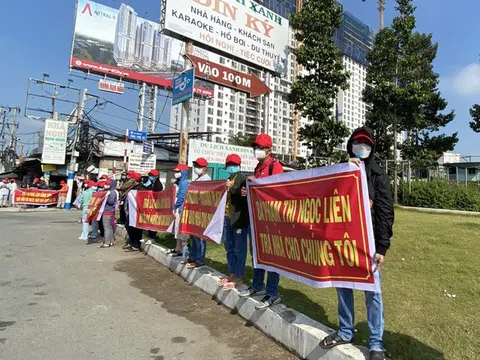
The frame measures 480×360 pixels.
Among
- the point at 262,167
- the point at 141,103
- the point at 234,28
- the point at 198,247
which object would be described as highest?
the point at 141,103

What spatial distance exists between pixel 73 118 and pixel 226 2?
834 inches

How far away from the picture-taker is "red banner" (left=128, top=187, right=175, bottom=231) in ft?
23.1

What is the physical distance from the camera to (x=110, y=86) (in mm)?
34625

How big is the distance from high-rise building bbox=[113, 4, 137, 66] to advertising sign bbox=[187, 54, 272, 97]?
26.2 m

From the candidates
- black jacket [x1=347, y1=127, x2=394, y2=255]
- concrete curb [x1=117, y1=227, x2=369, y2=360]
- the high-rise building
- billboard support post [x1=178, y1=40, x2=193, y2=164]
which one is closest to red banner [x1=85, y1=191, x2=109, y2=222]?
billboard support post [x1=178, y1=40, x2=193, y2=164]

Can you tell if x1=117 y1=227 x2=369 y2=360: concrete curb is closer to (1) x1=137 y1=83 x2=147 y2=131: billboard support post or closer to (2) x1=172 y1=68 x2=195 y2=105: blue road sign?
(2) x1=172 y1=68 x2=195 y2=105: blue road sign

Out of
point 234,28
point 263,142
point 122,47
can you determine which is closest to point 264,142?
point 263,142

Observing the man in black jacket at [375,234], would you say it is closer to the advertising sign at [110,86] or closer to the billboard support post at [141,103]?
the advertising sign at [110,86]

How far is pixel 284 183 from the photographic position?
3.60m

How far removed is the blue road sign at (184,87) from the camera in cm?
973

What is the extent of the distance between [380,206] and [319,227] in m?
0.54

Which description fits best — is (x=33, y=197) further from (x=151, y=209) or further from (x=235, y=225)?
(x=235, y=225)

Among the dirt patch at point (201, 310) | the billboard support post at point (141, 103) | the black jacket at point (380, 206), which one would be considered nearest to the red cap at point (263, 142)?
the black jacket at point (380, 206)

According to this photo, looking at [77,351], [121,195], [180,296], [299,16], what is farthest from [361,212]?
[299,16]
